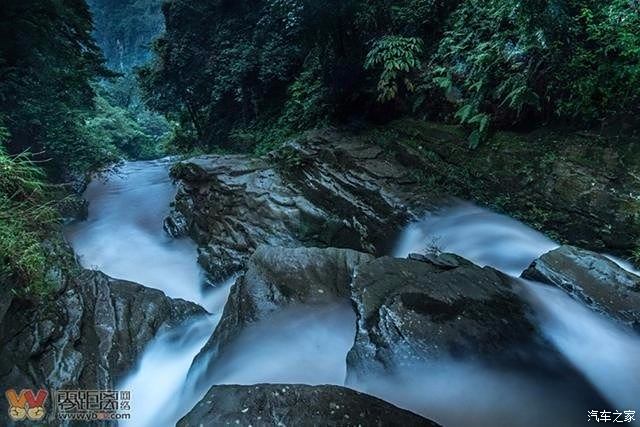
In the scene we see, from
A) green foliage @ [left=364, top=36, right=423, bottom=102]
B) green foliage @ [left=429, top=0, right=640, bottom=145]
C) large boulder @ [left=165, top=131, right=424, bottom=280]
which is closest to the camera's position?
green foliage @ [left=429, top=0, right=640, bottom=145]

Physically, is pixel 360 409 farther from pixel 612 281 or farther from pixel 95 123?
pixel 95 123

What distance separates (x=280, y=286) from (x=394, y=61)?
5.36 meters

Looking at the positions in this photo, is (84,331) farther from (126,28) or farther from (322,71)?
(126,28)

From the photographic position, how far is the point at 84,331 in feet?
14.5

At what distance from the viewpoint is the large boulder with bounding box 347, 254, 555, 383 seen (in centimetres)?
325

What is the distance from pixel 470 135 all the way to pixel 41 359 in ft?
23.1

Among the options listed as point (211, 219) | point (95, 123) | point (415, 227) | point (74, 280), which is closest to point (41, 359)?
point (74, 280)

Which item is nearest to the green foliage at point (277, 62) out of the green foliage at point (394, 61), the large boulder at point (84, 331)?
the green foliage at point (394, 61)

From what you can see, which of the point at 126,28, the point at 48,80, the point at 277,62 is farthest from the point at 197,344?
the point at 126,28

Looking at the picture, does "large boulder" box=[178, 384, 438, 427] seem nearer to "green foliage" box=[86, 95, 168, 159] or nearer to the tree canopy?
the tree canopy

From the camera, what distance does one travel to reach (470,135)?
6.68 meters

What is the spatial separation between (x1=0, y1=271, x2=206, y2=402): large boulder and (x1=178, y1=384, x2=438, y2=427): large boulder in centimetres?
202

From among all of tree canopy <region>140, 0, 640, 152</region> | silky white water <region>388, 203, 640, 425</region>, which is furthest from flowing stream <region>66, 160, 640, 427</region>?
tree canopy <region>140, 0, 640, 152</region>

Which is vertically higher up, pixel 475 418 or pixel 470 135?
pixel 470 135
